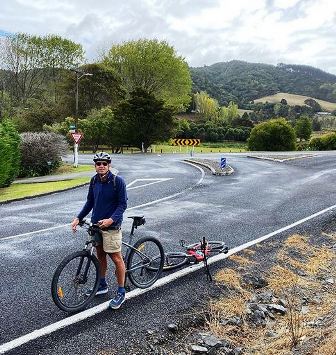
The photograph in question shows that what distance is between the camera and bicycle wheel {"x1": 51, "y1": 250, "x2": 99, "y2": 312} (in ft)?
18.0

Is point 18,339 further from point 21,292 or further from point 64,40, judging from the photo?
point 64,40

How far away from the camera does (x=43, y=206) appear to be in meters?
13.6

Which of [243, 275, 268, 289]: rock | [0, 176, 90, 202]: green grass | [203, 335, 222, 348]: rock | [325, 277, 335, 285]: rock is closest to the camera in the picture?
[203, 335, 222, 348]: rock

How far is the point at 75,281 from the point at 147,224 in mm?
5056

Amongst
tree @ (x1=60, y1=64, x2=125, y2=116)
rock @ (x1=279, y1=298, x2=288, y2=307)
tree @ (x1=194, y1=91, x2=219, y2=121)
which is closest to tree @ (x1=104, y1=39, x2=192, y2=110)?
tree @ (x1=60, y1=64, x2=125, y2=116)

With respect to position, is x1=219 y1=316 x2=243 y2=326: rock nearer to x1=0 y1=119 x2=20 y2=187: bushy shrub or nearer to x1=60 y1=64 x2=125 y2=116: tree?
x1=0 y1=119 x2=20 y2=187: bushy shrub

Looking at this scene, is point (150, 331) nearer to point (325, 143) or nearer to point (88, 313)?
point (88, 313)

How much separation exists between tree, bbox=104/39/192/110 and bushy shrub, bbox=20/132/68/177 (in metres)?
35.5

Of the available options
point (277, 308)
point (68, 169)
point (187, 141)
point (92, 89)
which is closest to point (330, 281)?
point (277, 308)

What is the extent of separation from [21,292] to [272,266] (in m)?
4.56

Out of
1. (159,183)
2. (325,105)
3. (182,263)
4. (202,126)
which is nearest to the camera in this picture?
(182,263)

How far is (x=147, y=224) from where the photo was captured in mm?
10727

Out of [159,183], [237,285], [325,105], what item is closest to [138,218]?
[237,285]

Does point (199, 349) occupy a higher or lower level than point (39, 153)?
lower
